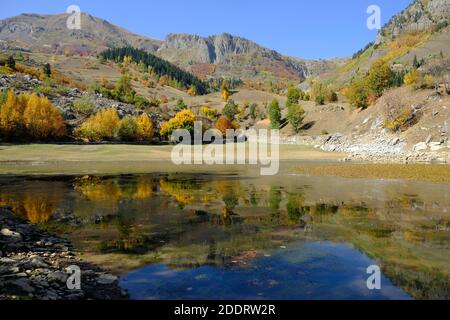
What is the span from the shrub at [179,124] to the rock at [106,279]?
11148 cm

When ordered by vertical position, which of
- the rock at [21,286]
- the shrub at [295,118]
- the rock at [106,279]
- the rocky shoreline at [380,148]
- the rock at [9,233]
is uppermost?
the shrub at [295,118]

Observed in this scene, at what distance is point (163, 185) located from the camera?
1453 inches

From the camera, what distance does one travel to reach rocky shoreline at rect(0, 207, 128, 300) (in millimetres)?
10219

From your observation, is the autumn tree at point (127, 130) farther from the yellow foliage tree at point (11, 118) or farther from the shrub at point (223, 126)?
the shrub at point (223, 126)

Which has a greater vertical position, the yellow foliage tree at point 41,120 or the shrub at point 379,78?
the shrub at point 379,78

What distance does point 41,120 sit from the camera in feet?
310

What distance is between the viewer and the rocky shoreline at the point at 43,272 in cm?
1022

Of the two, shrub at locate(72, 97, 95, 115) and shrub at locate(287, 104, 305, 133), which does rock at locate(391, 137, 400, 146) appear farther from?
shrub at locate(72, 97, 95, 115)

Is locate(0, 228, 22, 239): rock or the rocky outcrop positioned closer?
locate(0, 228, 22, 239): rock

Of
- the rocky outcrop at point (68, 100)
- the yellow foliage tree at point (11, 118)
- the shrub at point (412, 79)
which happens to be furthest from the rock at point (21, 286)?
the rocky outcrop at point (68, 100)

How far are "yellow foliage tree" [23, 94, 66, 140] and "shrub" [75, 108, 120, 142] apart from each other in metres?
4.93

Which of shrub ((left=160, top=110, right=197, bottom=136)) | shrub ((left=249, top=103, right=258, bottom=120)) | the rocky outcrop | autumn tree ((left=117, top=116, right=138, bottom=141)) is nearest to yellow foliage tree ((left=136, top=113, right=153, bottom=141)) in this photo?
autumn tree ((left=117, top=116, right=138, bottom=141))
